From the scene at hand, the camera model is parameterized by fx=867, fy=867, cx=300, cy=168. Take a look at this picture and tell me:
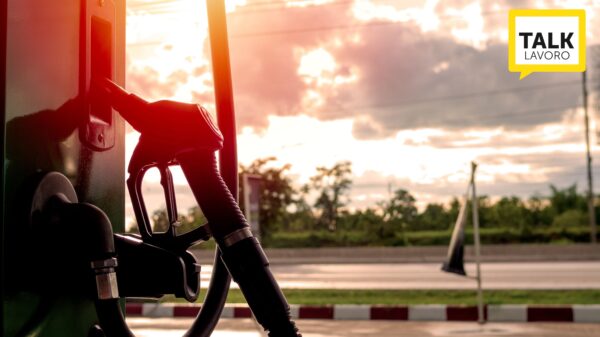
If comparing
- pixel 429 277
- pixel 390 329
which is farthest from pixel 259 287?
pixel 429 277

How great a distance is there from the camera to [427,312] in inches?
362

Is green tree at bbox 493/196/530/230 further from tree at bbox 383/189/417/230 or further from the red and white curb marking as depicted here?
the red and white curb marking

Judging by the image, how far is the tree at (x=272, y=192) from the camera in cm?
Result: 2694

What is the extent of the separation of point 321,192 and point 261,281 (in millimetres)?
28543

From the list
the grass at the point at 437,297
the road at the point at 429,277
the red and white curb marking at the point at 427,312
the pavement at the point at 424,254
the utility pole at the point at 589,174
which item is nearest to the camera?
the red and white curb marking at the point at 427,312

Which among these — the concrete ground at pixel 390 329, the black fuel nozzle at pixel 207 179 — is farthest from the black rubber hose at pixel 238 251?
the concrete ground at pixel 390 329

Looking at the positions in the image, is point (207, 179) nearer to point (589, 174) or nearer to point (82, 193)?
point (82, 193)

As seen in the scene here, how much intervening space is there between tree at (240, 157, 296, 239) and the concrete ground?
1766 centimetres

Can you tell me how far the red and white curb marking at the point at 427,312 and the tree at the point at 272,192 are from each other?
16.9 m

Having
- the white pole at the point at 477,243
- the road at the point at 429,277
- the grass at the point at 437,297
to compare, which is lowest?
the road at the point at 429,277

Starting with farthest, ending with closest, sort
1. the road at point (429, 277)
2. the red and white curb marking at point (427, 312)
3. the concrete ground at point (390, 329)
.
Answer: the road at point (429, 277) < the red and white curb marking at point (427, 312) < the concrete ground at point (390, 329)

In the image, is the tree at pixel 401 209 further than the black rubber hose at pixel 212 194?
Result: Yes

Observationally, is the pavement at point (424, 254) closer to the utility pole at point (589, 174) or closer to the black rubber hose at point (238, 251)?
the utility pole at point (589, 174)

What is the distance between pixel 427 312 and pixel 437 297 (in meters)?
2.10
